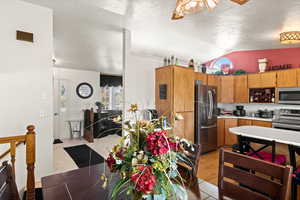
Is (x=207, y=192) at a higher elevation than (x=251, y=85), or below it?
below

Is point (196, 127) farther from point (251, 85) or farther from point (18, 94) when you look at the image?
point (18, 94)

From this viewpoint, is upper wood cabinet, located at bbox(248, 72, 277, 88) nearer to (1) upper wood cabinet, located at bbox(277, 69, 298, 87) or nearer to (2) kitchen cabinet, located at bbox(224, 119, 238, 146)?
(1) upper wood cabinet, located at bbox(277, 69, 298, 87)

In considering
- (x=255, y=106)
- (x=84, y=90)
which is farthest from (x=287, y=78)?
(x=84, y=90)

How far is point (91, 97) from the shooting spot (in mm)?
6535

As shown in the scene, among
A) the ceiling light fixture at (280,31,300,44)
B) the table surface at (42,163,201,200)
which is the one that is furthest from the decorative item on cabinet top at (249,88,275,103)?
the table surface at (42,163,201,200)

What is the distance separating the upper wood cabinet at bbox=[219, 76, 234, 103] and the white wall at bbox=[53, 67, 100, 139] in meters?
4.67

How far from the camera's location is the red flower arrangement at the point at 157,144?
2.42 feet

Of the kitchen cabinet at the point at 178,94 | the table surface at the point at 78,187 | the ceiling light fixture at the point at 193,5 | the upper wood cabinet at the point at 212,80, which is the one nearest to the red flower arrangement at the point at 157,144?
the table surface at the point at 78,187

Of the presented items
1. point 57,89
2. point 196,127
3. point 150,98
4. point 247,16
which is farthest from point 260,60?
point 57,89

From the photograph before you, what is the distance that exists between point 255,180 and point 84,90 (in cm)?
629

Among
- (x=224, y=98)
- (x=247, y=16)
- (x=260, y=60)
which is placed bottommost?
(x=224, y=98)

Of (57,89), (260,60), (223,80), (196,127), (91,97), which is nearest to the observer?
(196,127)

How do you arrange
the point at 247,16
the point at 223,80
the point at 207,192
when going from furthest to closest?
the point at 223,80 < the point at 247,16 < the point at 207,192

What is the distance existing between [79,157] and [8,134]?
1.90 meters
